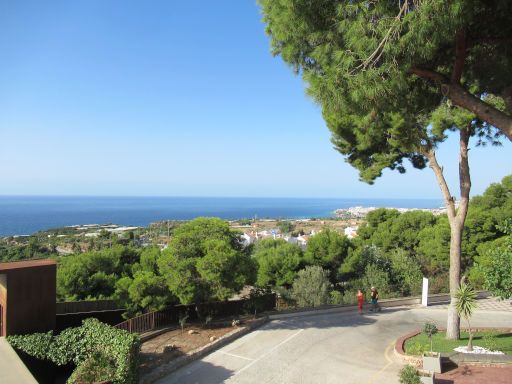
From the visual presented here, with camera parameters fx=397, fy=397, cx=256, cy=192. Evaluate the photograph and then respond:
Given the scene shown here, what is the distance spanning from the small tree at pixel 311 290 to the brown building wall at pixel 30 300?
38.0 ft

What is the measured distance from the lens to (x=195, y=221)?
45.5 feet

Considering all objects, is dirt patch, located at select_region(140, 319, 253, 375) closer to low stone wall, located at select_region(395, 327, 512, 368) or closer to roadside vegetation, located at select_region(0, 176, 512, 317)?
roadside vegetation, located at select_region(0, 176, 512, 317)

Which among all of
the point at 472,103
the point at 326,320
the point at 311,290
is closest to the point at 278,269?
the point at 311,290

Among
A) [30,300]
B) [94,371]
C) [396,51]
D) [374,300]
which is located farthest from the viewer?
[374,300]

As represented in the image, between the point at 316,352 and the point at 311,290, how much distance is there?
865cm

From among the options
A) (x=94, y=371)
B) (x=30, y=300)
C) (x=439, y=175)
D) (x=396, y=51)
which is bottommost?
(x=94, y=371)

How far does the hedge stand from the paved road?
122 centimetres

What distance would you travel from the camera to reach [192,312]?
14.5 m

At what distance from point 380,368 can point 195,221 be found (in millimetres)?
7362

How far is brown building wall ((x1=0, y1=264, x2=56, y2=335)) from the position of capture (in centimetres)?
984

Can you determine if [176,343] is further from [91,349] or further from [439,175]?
[439,175]

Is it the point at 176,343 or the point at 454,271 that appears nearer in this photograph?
the point at 176,343

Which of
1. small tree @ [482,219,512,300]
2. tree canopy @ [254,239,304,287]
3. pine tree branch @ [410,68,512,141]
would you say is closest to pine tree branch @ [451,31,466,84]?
pine tree branch @ [410,68,512,141]

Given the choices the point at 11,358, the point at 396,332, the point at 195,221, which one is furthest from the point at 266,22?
the point at 396,332
